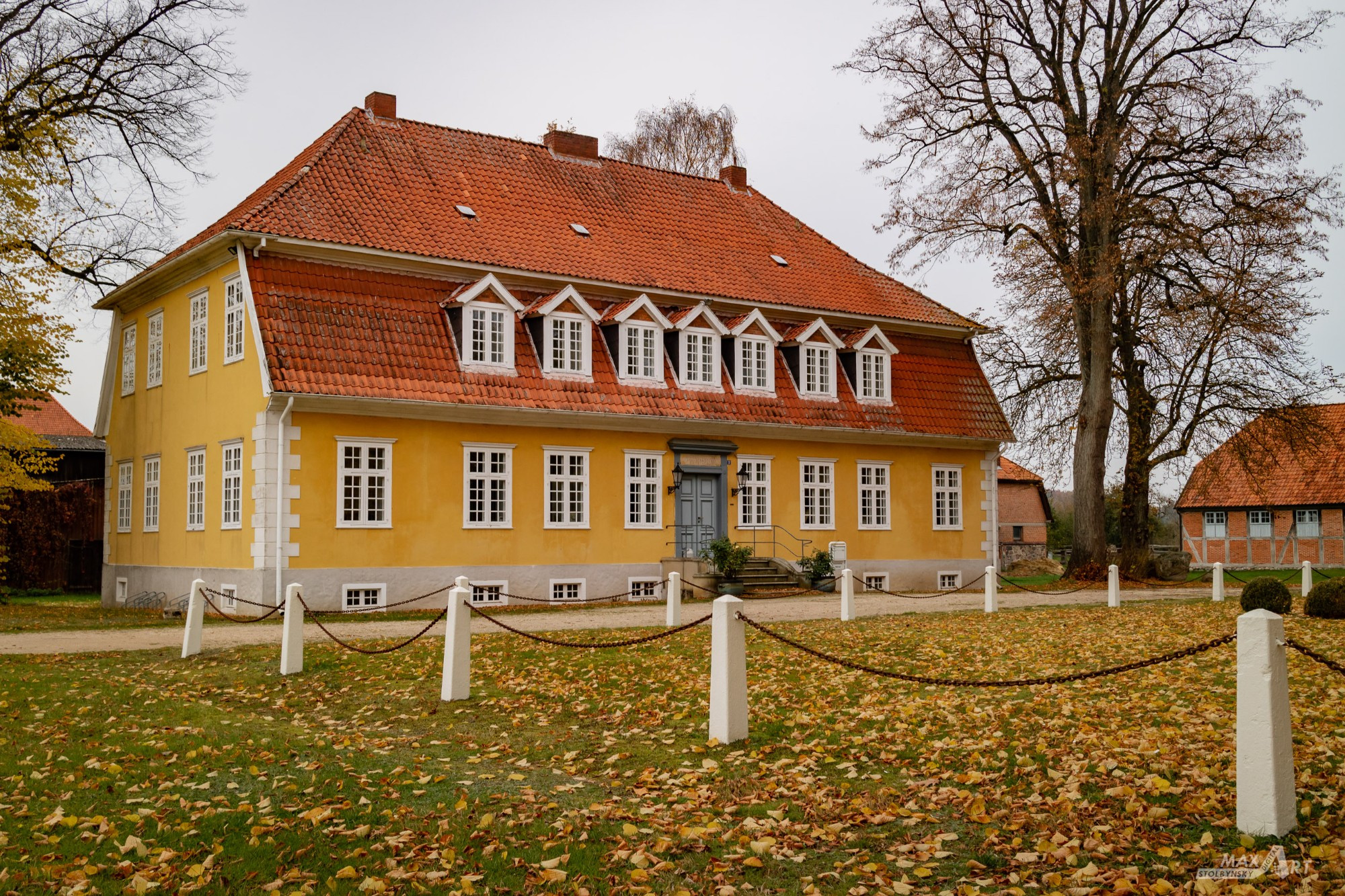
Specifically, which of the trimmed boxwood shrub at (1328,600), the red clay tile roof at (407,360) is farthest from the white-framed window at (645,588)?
the trimmed boxwood shrub at (1328,600)

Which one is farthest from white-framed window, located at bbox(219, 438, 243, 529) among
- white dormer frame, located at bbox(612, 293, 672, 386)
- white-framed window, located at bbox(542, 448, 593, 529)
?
white dormer frame, located at bbox(612, 293, 672, 386)

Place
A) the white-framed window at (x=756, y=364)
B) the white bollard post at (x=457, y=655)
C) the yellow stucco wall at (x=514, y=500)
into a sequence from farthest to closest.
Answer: the white-framed window at (x=756, y=364), the yellow stucco wall at (x=514, y=500), the white bollard post at (x=457, y=655)

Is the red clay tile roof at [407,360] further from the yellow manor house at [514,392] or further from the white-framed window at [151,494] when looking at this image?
the white-framed window at [151,494]

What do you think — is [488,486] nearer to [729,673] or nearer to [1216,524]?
[729,673]

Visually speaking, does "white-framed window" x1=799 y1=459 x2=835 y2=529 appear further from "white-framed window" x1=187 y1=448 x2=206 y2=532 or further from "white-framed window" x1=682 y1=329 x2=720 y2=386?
"white-framed window" x1=187 y1=448 x2=206 y2=532

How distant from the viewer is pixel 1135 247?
2875 cm

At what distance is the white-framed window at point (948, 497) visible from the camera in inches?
1220

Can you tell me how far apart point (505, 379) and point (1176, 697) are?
16.1m

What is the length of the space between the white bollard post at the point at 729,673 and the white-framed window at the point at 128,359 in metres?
23.4

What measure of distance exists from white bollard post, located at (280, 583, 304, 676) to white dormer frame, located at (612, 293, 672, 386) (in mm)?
12512

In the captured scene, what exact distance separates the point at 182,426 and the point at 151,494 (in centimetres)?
244

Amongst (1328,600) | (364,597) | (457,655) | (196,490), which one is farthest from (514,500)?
(1328,600)

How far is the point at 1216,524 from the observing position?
53.2 meters

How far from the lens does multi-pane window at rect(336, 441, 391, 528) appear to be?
891 inches
